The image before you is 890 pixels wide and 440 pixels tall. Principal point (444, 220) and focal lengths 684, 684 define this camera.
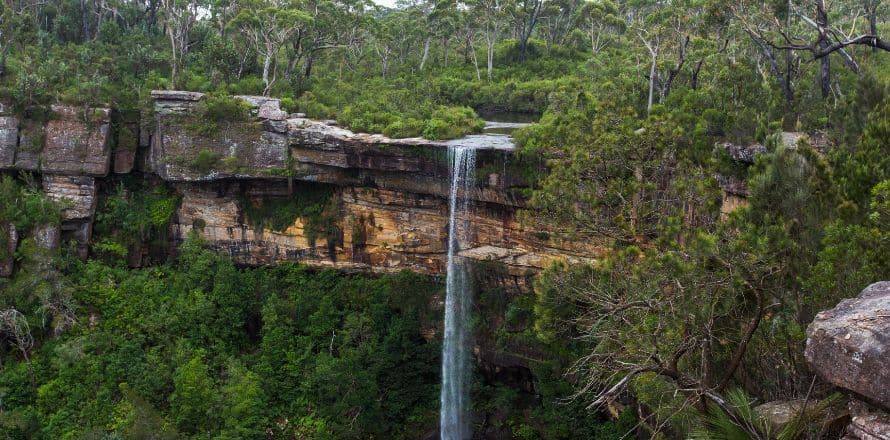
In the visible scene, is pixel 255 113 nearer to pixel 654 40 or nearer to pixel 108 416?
pixel 108 416

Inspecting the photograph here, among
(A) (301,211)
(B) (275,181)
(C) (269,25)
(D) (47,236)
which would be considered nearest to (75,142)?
(D) (47,236)

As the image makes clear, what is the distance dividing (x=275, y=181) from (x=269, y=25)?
694 centimetres

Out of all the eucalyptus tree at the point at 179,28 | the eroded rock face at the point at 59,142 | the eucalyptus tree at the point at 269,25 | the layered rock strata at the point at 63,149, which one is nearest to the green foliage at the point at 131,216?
the layered rock strata at the point at 63,149

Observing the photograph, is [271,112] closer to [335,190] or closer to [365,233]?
[335,190]

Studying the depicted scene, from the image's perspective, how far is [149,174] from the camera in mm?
22094

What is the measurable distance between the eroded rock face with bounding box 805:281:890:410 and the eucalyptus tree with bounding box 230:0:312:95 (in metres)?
21.2

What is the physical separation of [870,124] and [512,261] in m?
10.6

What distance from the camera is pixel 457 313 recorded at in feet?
63.6

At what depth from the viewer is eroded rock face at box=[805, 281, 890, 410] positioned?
5352 mm

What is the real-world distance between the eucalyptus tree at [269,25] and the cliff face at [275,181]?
13.0ft

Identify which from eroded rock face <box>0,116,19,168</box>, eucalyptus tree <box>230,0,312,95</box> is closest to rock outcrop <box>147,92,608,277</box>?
eroded rock face <box>0,116,19,168</box>

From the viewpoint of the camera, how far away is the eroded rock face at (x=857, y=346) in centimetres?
535

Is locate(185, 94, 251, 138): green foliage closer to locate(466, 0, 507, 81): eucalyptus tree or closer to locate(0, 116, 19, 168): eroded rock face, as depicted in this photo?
locate(0, 116, 19, 168): eroded rock face

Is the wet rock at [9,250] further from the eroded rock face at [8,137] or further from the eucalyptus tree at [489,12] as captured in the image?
the eucalyptus tree at [489,12]
